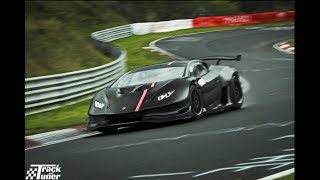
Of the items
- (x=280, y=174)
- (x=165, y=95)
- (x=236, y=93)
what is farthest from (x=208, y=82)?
(x=280, y=174)

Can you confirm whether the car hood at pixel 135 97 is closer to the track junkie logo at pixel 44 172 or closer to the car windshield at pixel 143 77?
the car windshield at pixel 143 77

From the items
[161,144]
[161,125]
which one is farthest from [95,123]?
[161,144]

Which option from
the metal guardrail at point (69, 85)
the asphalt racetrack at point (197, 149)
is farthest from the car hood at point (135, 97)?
the metal guardrail at point (69, 85)

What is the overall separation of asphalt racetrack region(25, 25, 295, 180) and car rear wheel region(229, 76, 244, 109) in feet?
0.63

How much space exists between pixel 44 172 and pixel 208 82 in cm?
351

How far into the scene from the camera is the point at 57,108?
7.50 m

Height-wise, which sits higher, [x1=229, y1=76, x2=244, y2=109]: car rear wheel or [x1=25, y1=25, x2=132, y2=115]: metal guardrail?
[x1=25, y1=25, x2=132, y2=115]: metal guardrail

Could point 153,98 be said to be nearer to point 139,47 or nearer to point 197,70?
point 197,70

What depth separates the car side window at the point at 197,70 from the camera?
278 inches

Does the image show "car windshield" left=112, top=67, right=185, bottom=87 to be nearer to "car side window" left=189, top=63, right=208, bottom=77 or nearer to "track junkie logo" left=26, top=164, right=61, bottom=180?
"car side window" left=189, top=63, right=208, bottom=77

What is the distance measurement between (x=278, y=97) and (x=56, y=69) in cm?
385

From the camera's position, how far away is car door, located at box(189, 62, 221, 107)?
702cm

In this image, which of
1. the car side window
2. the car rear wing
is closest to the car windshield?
the car side window
